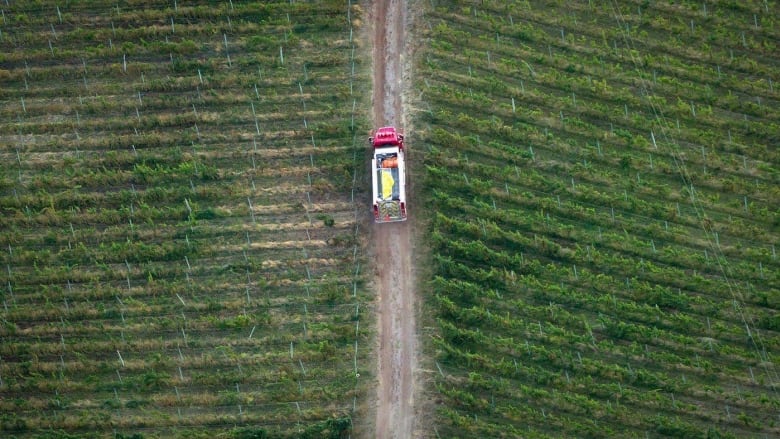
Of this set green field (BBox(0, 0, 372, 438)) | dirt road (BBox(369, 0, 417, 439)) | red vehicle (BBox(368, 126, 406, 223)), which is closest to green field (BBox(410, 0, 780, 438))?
dirt road (BBox(369, 0, 417, 439))

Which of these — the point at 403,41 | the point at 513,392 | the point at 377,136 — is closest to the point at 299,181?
the point at 377,136

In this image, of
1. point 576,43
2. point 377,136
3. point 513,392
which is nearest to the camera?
point 513,392

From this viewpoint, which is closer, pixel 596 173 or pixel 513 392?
pixel 513 392

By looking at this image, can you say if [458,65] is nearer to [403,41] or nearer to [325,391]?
[403,41]

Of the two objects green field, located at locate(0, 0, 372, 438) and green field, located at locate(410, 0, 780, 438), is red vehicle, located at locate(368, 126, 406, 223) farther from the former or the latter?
green field, located at locate(410, 0, 780, 438)

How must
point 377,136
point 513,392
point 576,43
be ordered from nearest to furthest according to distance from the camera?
point 513,392 < point 377,136 < point 576,43

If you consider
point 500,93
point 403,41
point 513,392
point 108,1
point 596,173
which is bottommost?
point 513,392
